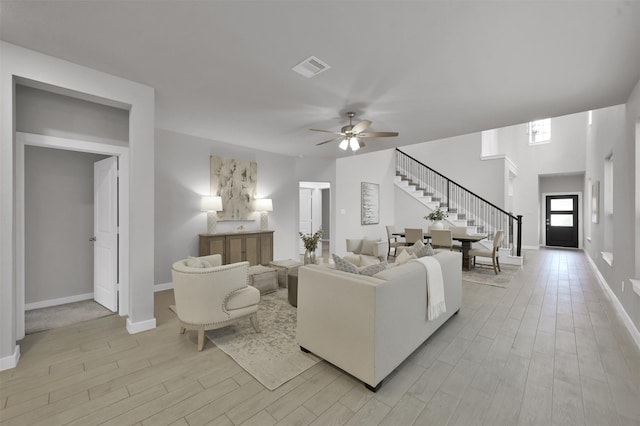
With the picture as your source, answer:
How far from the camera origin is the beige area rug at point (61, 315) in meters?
3.19

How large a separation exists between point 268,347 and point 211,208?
3.14m

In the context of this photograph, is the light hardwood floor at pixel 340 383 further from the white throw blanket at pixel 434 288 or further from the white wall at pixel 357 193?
the white wall at pixel 357 193

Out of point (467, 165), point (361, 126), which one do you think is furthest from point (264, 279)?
point (467, 165)

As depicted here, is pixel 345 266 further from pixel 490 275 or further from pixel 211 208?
pixel 490 275

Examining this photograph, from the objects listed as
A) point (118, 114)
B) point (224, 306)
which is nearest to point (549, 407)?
point (224, 306)

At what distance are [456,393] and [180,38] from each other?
3.57 m

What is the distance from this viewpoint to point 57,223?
3.82m

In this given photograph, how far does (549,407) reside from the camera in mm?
1896

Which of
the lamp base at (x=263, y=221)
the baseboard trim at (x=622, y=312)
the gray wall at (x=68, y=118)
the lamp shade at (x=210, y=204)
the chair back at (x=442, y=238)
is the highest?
the gray wall at (x=68, y=118)

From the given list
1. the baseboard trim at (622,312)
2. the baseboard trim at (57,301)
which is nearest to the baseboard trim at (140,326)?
the baseboard trim at (57,301)

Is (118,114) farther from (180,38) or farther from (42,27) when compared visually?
(180,38)

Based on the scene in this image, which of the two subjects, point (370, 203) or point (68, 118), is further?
point (370, 203)

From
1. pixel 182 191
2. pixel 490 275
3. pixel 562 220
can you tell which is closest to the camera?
pixel 182 191

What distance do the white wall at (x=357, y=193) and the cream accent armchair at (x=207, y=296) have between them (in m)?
4.79
